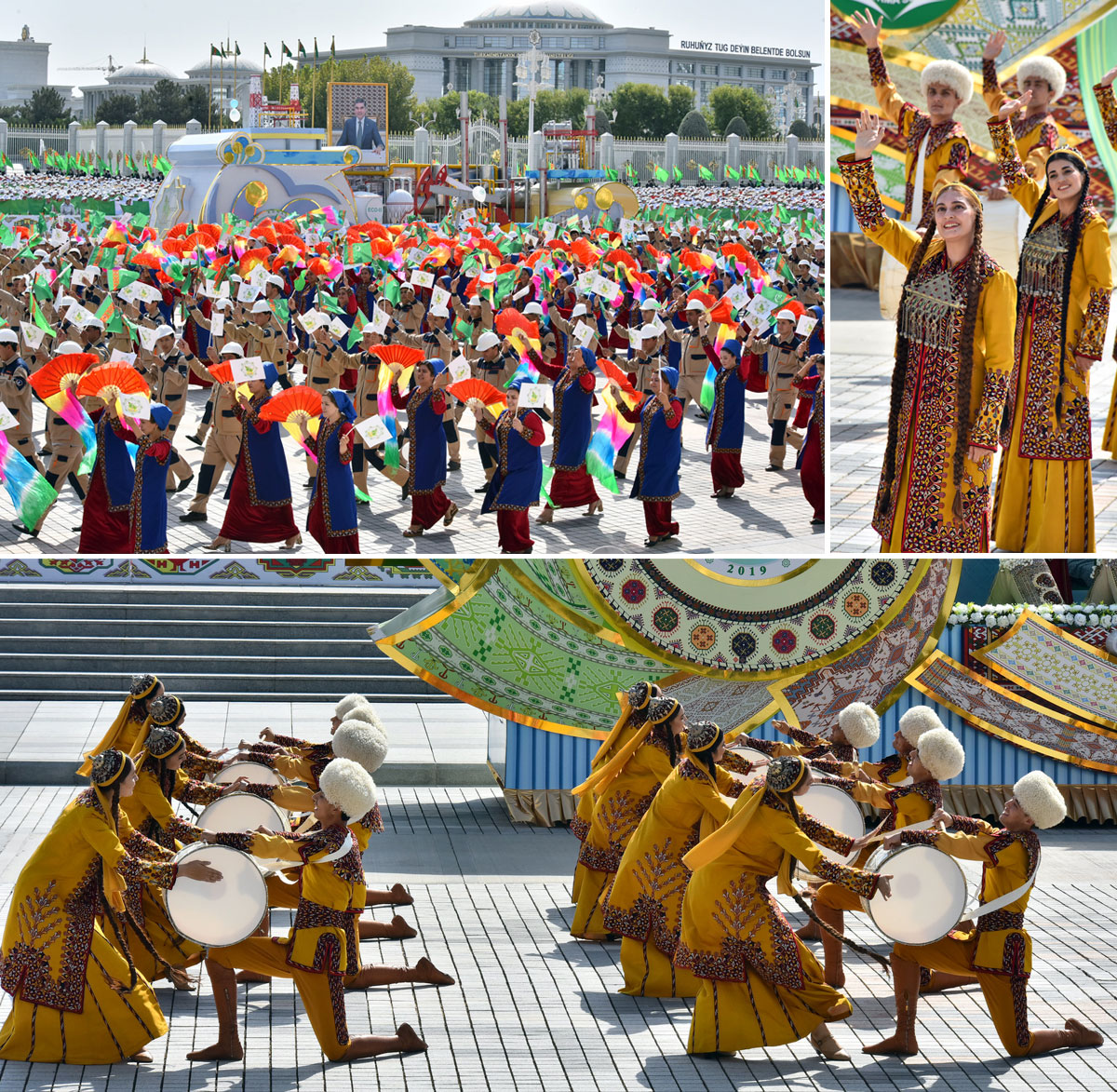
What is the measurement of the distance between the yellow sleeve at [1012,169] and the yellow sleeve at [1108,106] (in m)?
0.37

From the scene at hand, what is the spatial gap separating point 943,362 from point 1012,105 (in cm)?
87

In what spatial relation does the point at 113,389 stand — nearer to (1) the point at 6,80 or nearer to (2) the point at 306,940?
(1) the point at 6,80

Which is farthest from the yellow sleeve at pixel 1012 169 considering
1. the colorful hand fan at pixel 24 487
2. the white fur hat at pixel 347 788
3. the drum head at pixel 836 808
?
the colorful hand fan at pixel 24 487

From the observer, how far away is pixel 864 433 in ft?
27.0

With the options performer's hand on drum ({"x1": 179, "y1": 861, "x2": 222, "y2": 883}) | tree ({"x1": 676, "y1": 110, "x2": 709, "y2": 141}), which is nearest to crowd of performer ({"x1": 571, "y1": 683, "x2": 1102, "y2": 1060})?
performer's hand on drum ({"x1": 179, "y1": 861, "x2": 222, "y2": 883})

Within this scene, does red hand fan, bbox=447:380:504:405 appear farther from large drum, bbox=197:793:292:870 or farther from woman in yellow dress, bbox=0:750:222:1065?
woman in yellow dress, bbox=0:750:222:1065

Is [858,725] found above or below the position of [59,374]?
below

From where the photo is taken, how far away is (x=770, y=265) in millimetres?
23234

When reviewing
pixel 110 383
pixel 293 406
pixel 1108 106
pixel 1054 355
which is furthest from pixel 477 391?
pixel 1108 106

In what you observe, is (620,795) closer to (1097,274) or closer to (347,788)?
(347,788)

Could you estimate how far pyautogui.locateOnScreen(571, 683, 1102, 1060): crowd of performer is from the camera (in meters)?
5.32

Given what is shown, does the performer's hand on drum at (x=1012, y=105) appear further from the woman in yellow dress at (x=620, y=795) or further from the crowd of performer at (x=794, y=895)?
the woman in yellow dress at (x=620, y=795)

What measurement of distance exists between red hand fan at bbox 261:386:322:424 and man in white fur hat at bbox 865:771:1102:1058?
16.9 ft

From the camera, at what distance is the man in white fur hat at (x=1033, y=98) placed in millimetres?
4891
